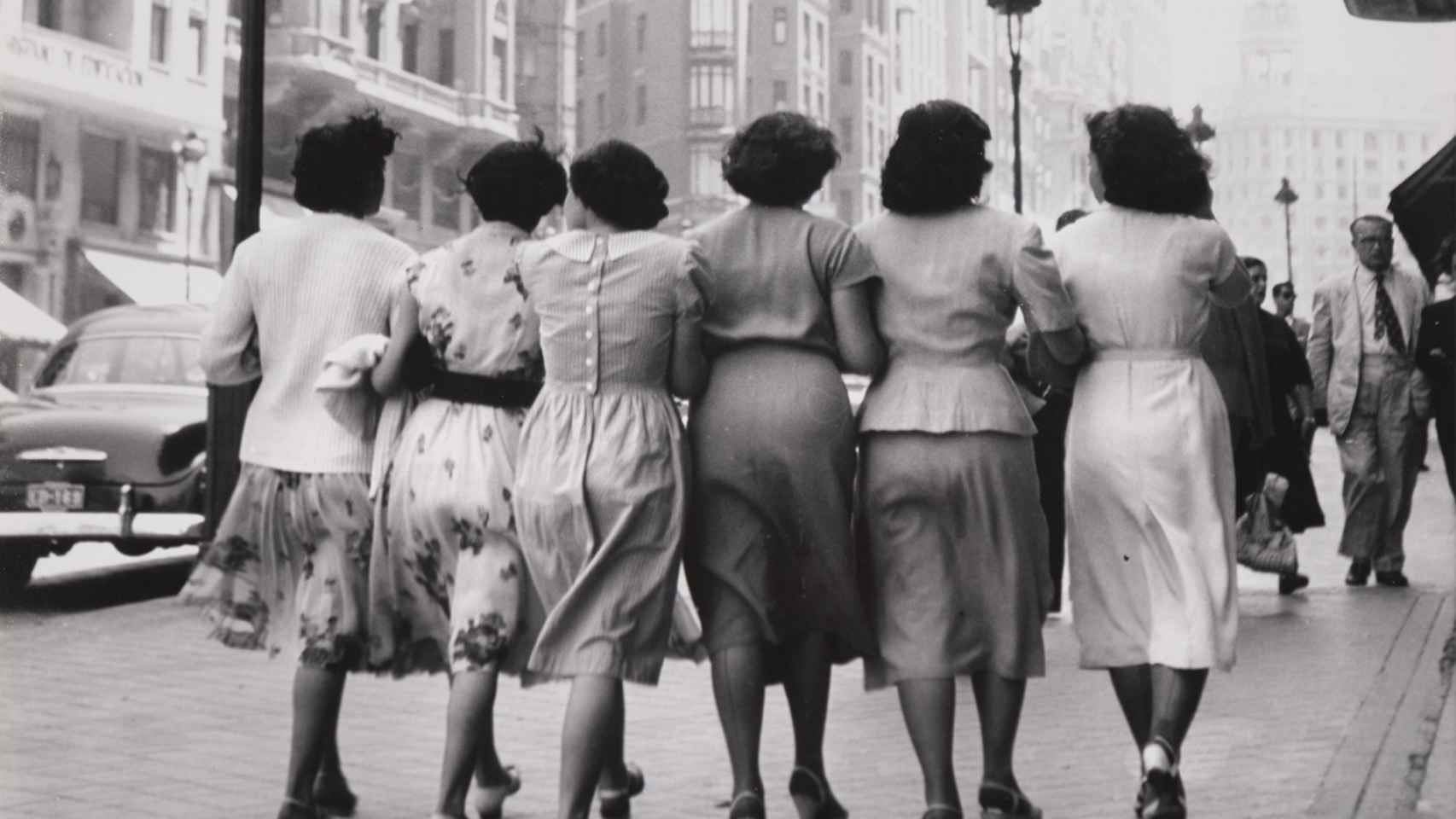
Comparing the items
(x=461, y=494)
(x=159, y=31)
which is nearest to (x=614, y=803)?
(x=461, y=494)

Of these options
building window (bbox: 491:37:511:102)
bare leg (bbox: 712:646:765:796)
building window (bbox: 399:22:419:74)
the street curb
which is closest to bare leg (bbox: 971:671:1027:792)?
bare leg (bbox: 712:646:765:796)

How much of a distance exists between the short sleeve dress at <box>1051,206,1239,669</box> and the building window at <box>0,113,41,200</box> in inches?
411

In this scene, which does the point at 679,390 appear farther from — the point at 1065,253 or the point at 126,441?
the point at 126,441

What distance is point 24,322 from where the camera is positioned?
14.2 m

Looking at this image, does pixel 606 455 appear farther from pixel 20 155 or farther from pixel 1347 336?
pixel 20 155

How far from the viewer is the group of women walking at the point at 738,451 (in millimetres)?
5730

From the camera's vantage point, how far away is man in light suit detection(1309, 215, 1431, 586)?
498 inches

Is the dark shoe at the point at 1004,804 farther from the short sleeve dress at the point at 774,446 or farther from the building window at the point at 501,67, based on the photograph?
the building window at the point at 501,67

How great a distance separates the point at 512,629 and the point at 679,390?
29.9 inches

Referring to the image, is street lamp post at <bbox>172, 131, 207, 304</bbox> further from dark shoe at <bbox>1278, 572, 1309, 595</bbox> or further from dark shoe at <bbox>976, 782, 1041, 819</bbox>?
dark shoe at <bbox>976, 782, 1041, 819</bbox>

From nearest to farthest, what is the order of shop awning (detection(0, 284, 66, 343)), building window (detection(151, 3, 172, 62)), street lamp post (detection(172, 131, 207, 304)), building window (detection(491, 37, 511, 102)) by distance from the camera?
shop awning (detection(0, 284, 66, 343)) < street lamp post (detection(172, 131, 207, 304)) < building window (detection(151, 3, 172, 62)) < building window (detection(491, 37, 511, 102))

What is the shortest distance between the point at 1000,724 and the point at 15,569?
8.30 m

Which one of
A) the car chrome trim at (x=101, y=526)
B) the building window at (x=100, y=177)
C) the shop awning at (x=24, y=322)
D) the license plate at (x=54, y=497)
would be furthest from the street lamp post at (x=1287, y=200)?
the license plate at (x=54, y=497)

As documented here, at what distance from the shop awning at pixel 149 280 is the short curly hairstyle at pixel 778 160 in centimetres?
902
